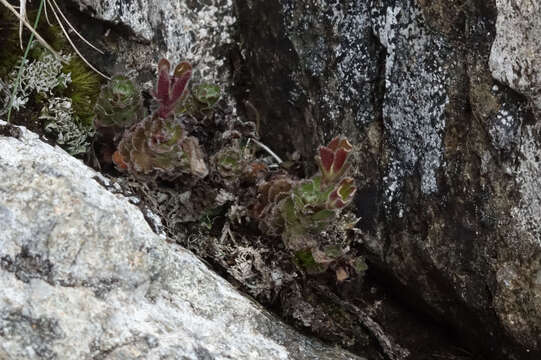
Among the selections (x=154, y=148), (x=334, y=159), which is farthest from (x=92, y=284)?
(x=334, y=159)

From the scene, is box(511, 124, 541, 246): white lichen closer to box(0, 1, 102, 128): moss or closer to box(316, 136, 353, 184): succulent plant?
box(316, 136, 353, 184): succulent plant

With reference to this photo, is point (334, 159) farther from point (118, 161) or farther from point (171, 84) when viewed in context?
point (118, 161)

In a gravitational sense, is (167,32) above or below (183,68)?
above

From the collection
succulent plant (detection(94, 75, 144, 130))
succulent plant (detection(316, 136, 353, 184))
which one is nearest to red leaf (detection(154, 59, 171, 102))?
succulent plant (detection(94, 75, 144, 130))

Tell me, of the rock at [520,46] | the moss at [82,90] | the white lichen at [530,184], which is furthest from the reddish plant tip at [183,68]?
the white lichen at [530,184]

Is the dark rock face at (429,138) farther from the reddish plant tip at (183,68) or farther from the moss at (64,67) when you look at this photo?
the moss at (64,67)

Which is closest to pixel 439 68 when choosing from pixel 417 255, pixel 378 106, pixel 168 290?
pixel 378 106
